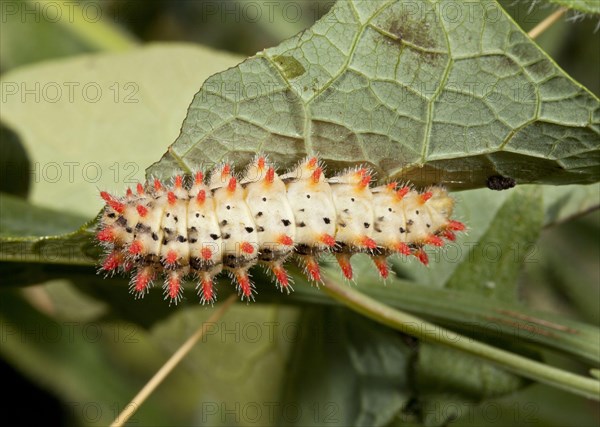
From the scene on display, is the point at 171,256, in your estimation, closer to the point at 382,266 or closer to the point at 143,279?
the point at 143,279

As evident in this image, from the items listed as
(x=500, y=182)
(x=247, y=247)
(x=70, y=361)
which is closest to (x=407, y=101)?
(x=500, y=182)

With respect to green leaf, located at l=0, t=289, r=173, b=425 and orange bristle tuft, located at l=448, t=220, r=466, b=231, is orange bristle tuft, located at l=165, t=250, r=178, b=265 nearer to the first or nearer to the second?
orange bristle tuft, located at l=448, t=220, r=466, b=231

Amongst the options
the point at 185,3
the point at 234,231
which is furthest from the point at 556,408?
the point at 185,3

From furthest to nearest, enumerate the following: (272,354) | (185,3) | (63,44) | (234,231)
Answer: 1. (185,3)
2. (63,44)
3. (272,354)
4. (234,231)

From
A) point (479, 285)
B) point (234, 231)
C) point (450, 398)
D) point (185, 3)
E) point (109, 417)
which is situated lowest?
point (109, 417)

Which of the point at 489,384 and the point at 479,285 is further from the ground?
the point at 479,285

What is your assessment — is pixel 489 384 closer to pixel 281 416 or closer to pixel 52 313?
pixel 281 416

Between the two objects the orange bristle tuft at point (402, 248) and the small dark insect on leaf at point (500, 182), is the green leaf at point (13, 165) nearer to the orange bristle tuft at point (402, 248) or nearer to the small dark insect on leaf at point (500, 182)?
the orange bristle tuft at point (402, 248)
